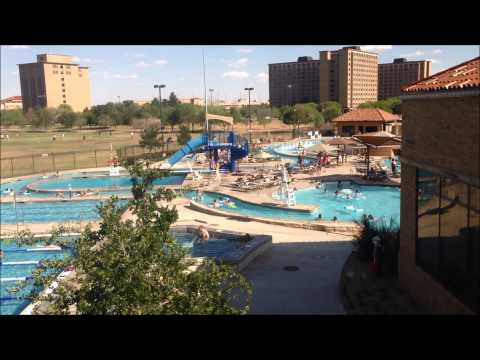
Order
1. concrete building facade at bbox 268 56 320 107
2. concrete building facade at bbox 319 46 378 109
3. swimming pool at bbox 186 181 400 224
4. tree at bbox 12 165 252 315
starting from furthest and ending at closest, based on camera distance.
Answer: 1. concrete building facade at bbox 268 56 320 107
2. concrete building facade at bbox 319 46 378 109
3. swimming pool at bbox 186 181 400 224
4. tree at bbox 12 165 252 315

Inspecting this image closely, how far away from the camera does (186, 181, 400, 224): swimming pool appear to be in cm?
2039

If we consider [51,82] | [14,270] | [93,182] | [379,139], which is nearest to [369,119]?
[379,139]

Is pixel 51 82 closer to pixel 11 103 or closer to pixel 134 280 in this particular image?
pixel 11 103

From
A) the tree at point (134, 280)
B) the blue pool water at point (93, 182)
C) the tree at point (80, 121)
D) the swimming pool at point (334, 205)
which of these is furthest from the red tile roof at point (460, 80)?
the tree at point (80, 121)

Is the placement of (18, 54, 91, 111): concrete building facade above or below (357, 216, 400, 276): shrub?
above

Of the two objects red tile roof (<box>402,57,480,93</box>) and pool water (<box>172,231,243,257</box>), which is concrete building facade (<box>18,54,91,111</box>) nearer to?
pool water (<box>172,231,243,257</box>)

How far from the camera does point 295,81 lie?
361 ft

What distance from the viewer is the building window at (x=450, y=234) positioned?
7039 millimetres

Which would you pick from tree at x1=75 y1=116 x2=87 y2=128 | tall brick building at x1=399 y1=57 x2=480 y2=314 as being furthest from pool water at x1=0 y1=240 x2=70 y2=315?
tree at x1=75 y1=116 x2=87 y2=128

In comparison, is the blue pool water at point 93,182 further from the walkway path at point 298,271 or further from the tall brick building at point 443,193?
the tall brick building at point 443,193

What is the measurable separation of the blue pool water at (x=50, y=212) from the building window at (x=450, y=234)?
1549cm

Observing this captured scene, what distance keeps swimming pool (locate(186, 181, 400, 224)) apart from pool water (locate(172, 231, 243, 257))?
354cm

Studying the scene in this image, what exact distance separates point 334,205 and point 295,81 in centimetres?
9133

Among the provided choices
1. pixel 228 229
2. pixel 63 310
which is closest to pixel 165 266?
pixel 63 310
